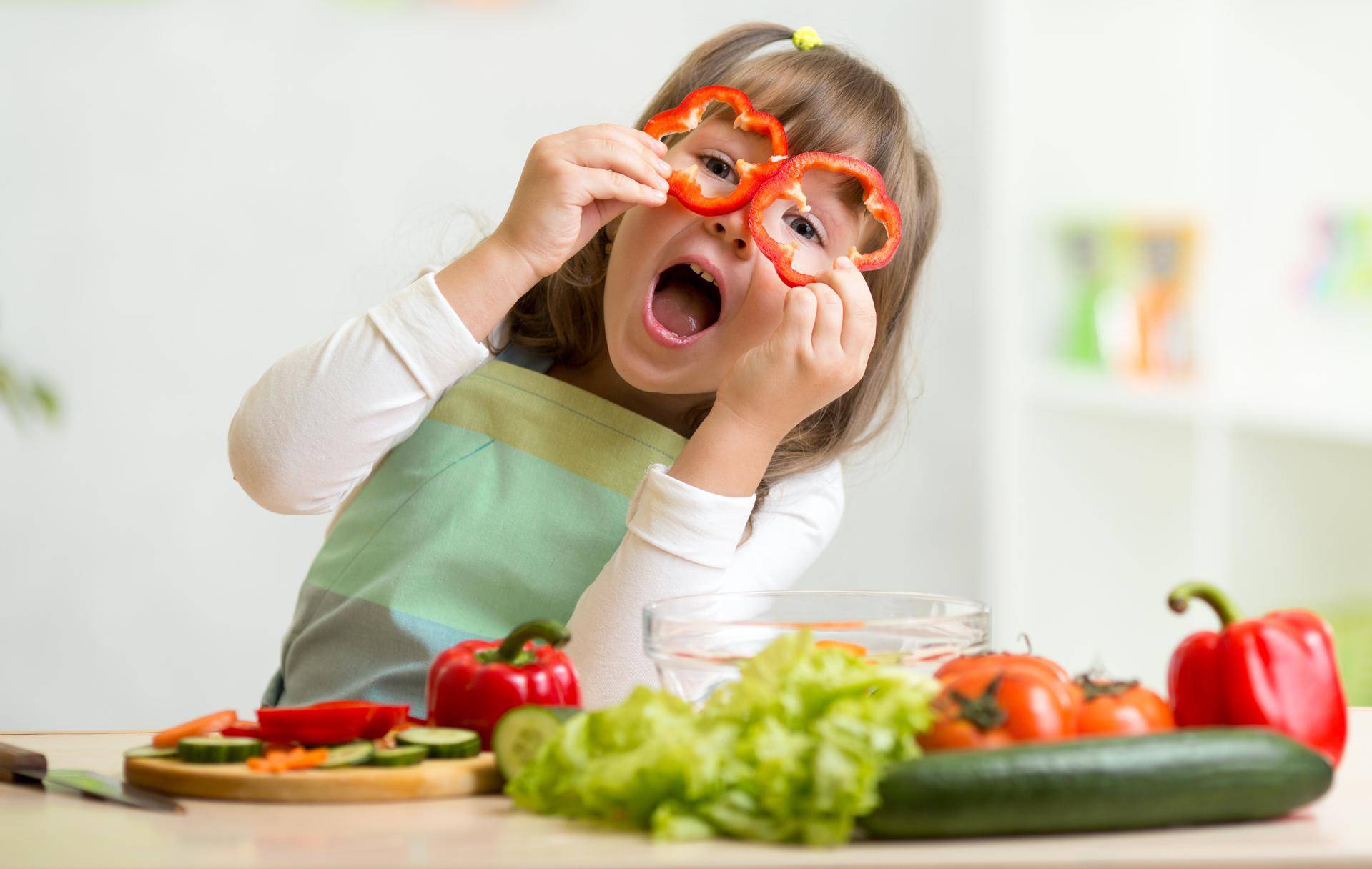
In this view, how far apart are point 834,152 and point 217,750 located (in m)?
0.97

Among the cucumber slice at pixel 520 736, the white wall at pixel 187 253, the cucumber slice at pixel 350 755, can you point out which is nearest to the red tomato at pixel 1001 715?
the cucumber slice at pixel 520 736

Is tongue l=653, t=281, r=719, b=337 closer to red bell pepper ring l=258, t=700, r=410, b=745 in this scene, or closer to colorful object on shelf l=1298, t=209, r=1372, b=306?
red bell pepper ring l=258, t=700, r=410, b=745

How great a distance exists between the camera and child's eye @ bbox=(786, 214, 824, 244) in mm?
1405

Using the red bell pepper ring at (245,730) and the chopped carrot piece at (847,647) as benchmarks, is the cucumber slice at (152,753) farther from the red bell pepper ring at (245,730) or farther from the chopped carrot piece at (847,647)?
the chopped carrot piece at (847,647)

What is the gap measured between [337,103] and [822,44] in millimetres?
1587

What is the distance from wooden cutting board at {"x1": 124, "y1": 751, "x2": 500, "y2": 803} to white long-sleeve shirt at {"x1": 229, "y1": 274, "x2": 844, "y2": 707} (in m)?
0.38

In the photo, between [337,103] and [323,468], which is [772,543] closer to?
[323,468]

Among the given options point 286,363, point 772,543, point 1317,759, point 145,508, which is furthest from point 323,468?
point 145,508

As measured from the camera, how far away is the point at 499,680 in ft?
3.02

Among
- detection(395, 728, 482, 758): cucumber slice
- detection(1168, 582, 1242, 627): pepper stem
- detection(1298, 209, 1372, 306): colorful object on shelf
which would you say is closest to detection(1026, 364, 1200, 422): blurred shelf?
detection(1298, 209, 1372, 306): colorful object on shelf

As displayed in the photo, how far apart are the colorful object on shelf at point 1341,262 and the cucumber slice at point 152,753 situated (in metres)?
2.56

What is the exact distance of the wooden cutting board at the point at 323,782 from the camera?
76 centimetres

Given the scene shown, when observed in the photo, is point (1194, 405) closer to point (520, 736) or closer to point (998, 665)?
point (998, 665)

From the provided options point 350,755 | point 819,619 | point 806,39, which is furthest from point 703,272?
point 350,755
